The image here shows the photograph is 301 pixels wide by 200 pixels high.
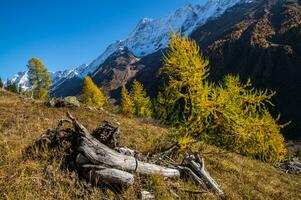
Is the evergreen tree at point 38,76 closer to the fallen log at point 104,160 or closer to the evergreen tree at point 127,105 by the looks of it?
the evergreen tree at point 127,105

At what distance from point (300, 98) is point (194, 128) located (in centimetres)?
13819

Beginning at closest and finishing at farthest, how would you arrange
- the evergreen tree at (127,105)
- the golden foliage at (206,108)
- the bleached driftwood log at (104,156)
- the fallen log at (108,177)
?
the fallen log at (108,177) → the bleached driftwood log at (104,156) → the golden foliage at (206,108) → the evergreen tree at (127,105)

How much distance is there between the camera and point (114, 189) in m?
6.98

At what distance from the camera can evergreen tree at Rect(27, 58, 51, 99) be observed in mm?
68062

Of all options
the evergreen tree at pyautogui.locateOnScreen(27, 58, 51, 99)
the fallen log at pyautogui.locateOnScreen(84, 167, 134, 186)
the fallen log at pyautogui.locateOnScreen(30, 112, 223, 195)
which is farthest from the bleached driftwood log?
the evergreen tree at pyautogui.locateOnScreen(27, 58, 51, 99)

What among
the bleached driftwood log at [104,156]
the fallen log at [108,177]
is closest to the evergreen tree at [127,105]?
the bleached driftwood log at [104,156]

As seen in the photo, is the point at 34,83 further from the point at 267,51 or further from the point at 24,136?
the point at 267,51

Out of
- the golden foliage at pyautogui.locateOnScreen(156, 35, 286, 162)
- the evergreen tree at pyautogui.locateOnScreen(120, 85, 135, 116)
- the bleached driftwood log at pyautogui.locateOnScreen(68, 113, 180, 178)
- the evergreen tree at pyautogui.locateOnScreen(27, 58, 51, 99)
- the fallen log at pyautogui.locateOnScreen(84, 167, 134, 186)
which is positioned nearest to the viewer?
the fallen log at pyautogui.locateOnScreen(84, 167, 134, 186)

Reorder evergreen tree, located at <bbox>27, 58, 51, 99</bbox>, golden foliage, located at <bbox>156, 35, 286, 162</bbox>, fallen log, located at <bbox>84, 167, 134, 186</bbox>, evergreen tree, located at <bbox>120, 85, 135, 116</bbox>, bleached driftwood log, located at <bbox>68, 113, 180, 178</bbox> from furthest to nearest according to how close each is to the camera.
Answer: evergreen tree, located at <bbox>27, 58, 51, 99</bbox>
evergreen tree, located at <bbox>120, 85, 135, 116</bbox>
golden foliage, located at <bbox>156, 35, 286, 162</bbox>
bleached driftwood log, located at <bbox>68, 113, 180, 178</bbox>
fallen log, located at <bbox>84, 167, 134, 186</bbox>

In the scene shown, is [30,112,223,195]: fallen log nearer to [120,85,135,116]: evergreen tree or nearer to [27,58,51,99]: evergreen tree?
[120,85,135,116]: evergreen tree

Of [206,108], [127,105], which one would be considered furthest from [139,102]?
[206,108]

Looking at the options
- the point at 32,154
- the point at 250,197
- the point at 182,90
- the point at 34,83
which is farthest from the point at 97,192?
the point at 34,83

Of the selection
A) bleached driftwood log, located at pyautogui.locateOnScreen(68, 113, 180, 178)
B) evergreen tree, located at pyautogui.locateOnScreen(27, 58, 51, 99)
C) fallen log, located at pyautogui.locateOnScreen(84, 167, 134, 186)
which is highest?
evergreen tree, located at pyautogui.locateOnScreen(27, 58, 51, 99)

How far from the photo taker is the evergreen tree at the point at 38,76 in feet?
223
